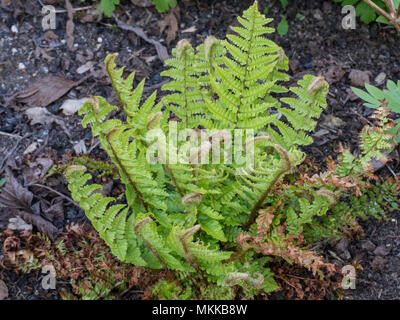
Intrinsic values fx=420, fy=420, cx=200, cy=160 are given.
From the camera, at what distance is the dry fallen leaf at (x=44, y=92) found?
3387 mm

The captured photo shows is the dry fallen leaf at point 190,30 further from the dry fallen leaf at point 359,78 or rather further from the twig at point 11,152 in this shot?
the twig at point 11,152

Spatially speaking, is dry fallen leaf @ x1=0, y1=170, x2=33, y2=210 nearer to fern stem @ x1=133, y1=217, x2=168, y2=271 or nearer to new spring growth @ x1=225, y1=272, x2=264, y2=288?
fern stem @ x1=133, y1=217, x2=168, y2=271

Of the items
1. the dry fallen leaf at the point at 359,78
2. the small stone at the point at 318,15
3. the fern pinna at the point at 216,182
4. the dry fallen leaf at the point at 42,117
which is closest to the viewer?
the fern pinna at the point at 216,182

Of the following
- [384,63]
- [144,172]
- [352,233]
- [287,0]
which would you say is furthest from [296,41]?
[144,172]

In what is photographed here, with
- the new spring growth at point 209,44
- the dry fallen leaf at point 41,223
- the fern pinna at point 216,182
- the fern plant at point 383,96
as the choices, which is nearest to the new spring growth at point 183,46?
the fern pinna at point 216,182

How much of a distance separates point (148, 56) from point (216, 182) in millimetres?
1735

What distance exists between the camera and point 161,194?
88.7 inches

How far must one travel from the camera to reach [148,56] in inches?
145

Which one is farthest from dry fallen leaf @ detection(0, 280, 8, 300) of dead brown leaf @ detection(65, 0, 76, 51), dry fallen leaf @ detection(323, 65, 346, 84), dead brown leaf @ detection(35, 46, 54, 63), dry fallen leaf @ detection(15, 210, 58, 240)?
dry fallen leaf @ detection(323, 65, 346, 84)

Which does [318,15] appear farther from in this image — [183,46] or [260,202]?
[260,202]

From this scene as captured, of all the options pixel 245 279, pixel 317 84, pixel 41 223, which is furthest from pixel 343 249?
pixel 41 223

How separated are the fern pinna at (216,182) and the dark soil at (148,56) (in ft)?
2.54
